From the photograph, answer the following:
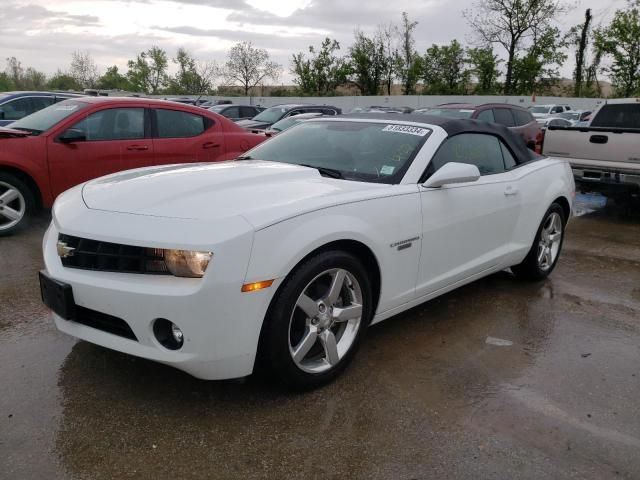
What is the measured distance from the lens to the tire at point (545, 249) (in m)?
4.82

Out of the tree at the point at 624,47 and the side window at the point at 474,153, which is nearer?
the side window at the point at 474,153

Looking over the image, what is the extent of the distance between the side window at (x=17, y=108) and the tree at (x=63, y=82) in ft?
196

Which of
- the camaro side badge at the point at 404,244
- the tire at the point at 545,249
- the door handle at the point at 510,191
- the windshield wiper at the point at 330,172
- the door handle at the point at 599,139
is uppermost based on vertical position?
the door handle at the point at 599,139

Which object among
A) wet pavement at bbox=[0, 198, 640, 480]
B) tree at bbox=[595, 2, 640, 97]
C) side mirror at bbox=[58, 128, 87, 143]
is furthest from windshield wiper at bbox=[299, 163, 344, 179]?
tree at bbox=[595, 2, 640, 97]

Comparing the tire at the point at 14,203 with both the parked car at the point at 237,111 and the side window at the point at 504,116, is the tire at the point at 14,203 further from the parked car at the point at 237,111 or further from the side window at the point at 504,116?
the parked car at the point at 237,111

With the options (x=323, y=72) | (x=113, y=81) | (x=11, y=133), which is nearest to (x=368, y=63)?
(x=323, y=72)

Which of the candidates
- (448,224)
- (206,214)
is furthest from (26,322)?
(448,224)

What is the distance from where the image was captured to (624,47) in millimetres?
42312

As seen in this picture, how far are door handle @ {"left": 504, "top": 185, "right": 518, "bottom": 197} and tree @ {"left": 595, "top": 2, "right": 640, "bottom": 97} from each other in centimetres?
4402

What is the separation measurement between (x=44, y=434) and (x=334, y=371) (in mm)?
1440

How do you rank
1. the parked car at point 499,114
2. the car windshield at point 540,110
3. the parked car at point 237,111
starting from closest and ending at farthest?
1. the parked car at point 499,114
2. the parked car at point 237,111
3. the car windshield at point 540,110

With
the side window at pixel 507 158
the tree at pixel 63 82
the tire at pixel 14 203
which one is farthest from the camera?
the tree at pixel 63 82

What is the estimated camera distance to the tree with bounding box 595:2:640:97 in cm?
4125

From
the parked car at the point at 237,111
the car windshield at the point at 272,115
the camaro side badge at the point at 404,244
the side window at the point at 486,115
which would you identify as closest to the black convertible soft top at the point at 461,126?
the camaro side badge at the point at 404,244
